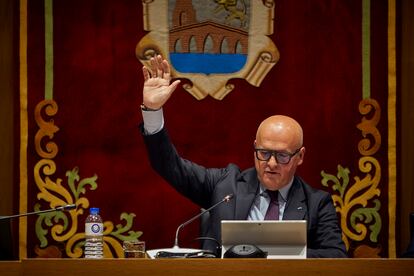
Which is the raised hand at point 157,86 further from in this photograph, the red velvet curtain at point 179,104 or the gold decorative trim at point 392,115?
the gold decorative trim at point 392,115

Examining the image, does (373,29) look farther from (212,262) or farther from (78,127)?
(212,262)

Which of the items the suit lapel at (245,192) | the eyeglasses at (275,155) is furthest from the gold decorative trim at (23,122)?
the eyeglasses at (275,155)

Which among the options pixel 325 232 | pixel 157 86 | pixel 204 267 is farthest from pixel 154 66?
pixel 204 267

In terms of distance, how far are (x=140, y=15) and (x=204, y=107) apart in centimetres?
56

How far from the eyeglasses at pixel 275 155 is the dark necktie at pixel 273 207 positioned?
15cm

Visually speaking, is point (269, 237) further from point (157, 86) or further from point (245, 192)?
point (157, 86)

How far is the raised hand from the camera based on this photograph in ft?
11.7

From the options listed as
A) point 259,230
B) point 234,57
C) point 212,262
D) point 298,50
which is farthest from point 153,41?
point 212,262

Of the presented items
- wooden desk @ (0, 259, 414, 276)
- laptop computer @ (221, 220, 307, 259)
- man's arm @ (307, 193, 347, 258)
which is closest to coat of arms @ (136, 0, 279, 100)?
man's arm @ (307, 193, 347, 258)

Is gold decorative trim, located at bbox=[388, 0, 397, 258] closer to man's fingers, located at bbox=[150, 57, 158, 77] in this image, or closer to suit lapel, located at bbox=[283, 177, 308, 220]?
suit lapel, located at bbox=[283, 177, 308, 220]

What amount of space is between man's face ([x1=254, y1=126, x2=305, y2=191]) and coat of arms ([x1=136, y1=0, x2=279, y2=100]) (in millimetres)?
745

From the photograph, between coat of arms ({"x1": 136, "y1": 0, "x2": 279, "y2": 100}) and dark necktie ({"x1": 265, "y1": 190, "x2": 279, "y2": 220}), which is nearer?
dark necktie ({"x1": 265, "y1": 190, "x2": 279, "y2": 220})

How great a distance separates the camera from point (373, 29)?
14.5 feet

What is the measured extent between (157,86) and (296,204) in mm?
764
